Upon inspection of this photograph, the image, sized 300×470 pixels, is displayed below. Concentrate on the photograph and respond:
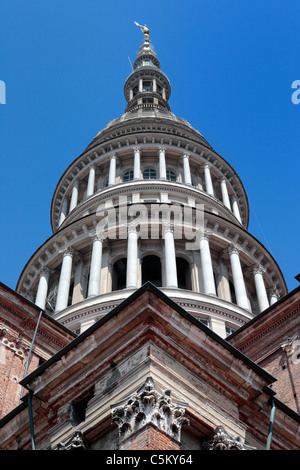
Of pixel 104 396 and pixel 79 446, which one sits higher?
pixel 104 396

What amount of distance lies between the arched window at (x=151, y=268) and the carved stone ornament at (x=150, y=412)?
25.9m

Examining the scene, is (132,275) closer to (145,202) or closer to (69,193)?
(145,202)

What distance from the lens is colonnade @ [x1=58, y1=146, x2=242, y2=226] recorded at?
44.2m

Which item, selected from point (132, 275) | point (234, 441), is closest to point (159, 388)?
point (234, 441)

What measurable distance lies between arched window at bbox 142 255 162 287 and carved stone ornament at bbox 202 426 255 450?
83.4ft

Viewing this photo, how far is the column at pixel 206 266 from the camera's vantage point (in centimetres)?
3576

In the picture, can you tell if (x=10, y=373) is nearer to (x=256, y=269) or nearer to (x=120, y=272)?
(x=120, y=272)

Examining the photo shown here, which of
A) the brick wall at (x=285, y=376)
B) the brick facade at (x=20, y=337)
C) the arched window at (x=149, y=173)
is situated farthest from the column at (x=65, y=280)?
the brick wall at (x=285, y=376)

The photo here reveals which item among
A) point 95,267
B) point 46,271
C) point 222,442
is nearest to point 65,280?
point 95,267

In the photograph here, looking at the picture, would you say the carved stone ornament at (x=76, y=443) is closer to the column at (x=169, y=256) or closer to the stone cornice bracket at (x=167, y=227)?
the column at (x=169, y=256)

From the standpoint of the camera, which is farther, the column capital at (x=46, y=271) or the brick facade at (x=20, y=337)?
the column capital at (x=46, y=271)

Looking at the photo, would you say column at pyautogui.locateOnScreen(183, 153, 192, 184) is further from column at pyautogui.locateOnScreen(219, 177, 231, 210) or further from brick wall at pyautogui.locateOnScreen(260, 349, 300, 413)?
brick wall at pyautogui.locateOnScreen(260, 349, 300, 413)
